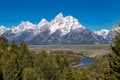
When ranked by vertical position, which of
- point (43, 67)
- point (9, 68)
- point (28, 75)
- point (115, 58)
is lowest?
point (28, 75)

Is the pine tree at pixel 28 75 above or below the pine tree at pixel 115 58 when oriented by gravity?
below

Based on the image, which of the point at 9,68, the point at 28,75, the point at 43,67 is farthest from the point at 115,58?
the point at 43,67

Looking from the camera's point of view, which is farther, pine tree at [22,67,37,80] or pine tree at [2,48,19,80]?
pine tree at [2,48,19,80]

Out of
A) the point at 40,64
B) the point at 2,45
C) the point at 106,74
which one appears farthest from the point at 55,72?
the point at 106,74

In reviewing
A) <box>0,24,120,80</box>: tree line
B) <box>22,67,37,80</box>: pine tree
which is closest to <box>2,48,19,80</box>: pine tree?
<box>0,24,120,80</box>: tree line

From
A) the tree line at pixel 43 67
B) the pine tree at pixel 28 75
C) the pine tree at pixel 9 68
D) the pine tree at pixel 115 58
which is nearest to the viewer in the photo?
the pine tree at pixel 115 58

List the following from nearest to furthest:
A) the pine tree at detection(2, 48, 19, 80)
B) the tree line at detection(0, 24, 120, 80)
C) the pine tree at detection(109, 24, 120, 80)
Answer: the pine tree at detection(109, 24, 120, 80)
the tree line at detection(0, 24, 120, 80)
the pine tree at detection(2, 48, 19, 80)

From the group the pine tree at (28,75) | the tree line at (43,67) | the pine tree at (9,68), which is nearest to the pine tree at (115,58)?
the tree line at (43,67)

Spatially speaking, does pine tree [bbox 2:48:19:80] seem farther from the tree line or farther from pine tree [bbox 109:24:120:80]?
pine tree [bbox 109:24:120:80]

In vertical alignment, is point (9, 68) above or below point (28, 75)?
above

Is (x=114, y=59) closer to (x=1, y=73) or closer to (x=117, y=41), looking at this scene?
(x=117, y=41)

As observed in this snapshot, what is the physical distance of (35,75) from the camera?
3967 inches

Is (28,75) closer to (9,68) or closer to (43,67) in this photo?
(9,68)

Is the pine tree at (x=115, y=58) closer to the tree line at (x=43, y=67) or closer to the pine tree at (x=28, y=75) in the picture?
the tree line at (x=43, y=67)
